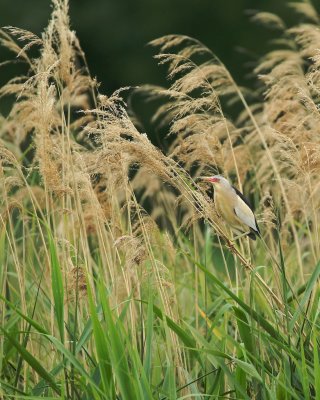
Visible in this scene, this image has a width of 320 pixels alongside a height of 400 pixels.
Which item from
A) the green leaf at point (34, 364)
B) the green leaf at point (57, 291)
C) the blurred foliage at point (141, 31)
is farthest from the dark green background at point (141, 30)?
the green leaf at point (34, 364)

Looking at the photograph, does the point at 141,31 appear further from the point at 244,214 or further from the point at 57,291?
the point at 57,291

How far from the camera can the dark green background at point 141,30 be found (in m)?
20.9

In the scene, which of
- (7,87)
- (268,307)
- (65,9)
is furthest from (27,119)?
(268,307)

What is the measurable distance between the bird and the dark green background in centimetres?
1625

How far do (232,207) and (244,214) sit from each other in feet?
0.28

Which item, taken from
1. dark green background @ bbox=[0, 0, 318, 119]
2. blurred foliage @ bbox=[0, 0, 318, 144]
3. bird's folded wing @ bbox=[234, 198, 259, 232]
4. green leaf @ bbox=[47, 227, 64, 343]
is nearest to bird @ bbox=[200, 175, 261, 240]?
bird's folded wing @ bbox=[234, 198, 259, 232]

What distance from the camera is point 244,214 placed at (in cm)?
447

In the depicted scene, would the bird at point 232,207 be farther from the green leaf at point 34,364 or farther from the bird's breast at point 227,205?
the green leaf at point 34,364

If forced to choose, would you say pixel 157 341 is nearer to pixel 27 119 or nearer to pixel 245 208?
pixel 245 208

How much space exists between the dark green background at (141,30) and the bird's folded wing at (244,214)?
16.3 meters

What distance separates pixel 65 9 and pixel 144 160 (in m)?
1.22

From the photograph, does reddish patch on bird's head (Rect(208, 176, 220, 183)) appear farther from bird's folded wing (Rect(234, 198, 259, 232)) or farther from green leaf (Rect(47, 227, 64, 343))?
green leaf (Rect(47, 227, 64, 343))

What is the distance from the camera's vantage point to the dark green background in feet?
68.6

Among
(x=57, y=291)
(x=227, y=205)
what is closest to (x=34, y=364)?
(x=57, y=291)
